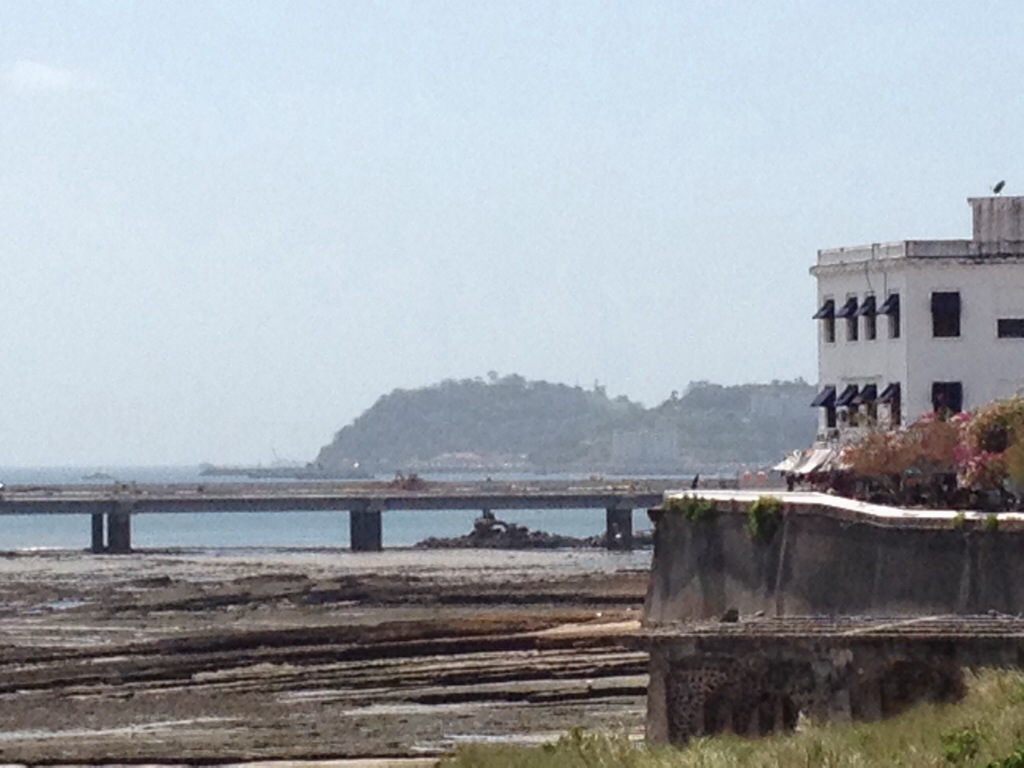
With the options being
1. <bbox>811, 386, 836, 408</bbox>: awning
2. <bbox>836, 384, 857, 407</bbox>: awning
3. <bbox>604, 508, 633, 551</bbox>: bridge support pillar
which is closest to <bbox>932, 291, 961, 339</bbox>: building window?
<bbox>836, 384, 857, 407</bbox>: awning

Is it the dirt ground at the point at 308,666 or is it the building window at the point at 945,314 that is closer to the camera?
the dirt ground at the point at 308,666

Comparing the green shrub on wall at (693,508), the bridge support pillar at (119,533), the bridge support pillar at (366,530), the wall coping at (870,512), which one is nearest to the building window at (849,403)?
→ the green shrub on wall at (693,508)

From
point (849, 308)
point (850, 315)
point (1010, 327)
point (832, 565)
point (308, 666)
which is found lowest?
point (308, 666)

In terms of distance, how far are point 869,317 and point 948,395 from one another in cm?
268

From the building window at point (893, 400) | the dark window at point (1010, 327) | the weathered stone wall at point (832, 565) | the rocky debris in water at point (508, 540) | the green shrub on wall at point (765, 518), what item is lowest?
the rocky debris in water at point (508, 540)

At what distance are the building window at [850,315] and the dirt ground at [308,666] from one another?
8047mm

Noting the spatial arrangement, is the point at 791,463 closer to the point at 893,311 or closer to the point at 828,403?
the point at 828,403

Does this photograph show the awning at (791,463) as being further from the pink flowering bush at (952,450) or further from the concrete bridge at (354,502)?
the concrete bridge at (354,502)

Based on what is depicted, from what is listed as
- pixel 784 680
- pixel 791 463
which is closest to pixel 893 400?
pixel 791 463

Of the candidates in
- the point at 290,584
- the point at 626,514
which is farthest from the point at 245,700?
the point at 626,514

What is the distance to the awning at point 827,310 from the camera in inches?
2486

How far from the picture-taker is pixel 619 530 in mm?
127688

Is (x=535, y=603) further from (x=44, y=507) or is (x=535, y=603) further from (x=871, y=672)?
(x=44, y=507)

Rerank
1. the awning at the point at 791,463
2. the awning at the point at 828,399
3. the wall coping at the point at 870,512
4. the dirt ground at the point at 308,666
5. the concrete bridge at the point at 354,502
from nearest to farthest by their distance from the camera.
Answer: the wall coping at the point at 870,512
the dirt ground at the point at 308,666
the awning at the point at 791,463
the awning at the point at 828,399
the concrete bridge at the point at 354,502
